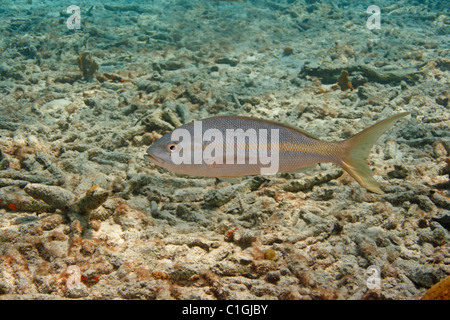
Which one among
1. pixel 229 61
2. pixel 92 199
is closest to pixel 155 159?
pixel 92 199

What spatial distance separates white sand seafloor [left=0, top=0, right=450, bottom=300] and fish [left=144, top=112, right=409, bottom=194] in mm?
297

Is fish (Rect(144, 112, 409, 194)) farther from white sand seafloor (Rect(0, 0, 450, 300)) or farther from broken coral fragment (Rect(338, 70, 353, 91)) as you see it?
broken coral fragment (Rect(338, 70, 353, 91))

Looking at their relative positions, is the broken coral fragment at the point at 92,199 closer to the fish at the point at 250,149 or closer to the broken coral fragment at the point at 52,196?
the broken coral fragment at the point at 52,196

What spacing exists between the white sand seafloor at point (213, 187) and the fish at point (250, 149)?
0.30 metres

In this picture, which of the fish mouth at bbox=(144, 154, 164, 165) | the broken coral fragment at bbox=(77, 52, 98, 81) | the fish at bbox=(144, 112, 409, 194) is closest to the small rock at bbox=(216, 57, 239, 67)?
the broken coral fragment at bbox=(77, 52, 98, 81)

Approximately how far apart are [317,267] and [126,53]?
8.42m

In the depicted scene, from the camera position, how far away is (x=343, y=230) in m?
2.99

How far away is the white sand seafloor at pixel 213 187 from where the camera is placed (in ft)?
7.89

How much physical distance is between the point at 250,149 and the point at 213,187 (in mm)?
1538

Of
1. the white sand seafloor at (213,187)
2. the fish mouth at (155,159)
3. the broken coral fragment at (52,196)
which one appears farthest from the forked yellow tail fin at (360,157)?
the broken coral fragment at (52,196)

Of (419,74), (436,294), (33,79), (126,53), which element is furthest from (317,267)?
(126,53)

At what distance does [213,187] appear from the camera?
146 inches

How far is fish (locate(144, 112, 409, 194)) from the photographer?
7.49ft
